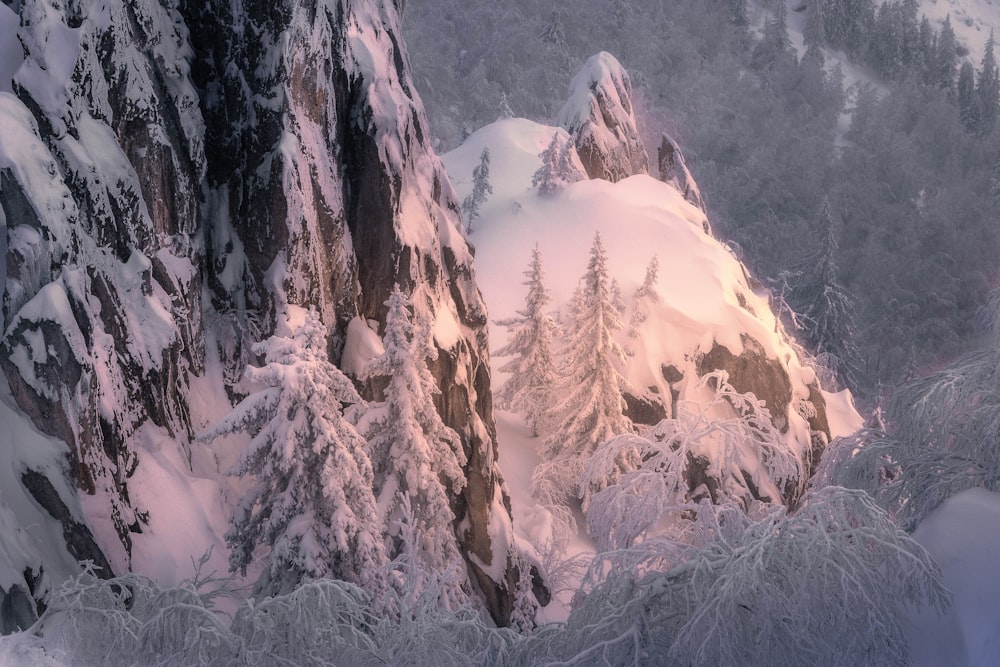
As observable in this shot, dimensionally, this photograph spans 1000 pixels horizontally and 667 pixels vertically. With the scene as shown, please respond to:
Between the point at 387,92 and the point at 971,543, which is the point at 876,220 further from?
the point at 971,543

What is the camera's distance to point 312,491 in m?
12.0

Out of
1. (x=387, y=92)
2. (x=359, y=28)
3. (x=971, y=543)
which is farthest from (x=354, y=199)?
(x=971, y=543)

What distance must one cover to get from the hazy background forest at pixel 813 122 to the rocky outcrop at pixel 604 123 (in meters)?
7.71

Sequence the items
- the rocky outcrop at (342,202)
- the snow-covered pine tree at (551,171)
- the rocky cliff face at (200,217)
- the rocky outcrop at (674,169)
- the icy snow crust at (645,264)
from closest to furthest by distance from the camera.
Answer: the rocky cliff face at (200,217), the rocky outcrop at (342,202), the icy snow crust at (645,264), the snow-covered pine tree at (551,171), the rocky outcrop at (674,169)

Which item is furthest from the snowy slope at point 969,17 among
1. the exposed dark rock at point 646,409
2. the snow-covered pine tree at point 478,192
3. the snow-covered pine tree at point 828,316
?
the exposed dark rock at point 646,409

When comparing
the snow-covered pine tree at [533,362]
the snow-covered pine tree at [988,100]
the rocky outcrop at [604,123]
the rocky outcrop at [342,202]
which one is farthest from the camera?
the snow-covered pine tree at [988,100]

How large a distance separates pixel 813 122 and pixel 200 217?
68.1m

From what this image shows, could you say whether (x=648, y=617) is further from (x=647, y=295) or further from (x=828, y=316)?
(x=828, y=316)

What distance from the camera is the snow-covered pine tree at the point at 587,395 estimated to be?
22.3 metres

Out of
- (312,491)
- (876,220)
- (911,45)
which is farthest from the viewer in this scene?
(911,45)

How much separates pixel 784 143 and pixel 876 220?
11.4 m

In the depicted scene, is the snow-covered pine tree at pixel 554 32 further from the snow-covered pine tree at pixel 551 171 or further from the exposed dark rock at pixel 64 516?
the exposed dark rock at pixel 64 516

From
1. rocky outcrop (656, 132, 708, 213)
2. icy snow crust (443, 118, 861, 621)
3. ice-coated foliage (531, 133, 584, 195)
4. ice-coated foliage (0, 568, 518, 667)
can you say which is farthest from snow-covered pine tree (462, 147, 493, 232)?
ice-coated foliage (0, 568, 518, 667)

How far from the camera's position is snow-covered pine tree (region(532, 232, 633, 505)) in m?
22.3
